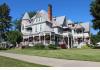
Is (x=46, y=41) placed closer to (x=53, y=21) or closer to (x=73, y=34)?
(x=53, y=21)

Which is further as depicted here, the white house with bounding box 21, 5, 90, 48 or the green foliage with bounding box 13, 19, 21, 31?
the green foliage with bounding box 13, 19, 21, 31

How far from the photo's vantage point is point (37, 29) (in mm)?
55312

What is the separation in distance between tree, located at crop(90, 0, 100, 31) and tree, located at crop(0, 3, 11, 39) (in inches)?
1123

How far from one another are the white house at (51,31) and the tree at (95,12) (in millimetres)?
8935

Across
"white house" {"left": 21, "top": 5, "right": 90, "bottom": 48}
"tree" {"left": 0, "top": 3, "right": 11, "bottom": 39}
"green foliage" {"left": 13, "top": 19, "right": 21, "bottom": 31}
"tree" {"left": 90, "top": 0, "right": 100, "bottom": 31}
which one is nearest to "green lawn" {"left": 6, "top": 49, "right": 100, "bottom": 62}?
"tree" {"left": 90, "top": 0, "right": 100, "bottom": 31}

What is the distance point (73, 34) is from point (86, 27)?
5440mm

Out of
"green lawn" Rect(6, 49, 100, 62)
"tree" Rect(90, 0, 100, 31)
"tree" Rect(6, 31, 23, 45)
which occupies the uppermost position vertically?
"tree" Rect(90, 0, 100, 31)

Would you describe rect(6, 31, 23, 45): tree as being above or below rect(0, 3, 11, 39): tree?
below

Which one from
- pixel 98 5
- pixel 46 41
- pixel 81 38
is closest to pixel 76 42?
pixel 81 38

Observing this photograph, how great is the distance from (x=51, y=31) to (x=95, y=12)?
427 inches

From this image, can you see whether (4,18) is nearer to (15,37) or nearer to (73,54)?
(15,37)

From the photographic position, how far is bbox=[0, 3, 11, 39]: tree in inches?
2601

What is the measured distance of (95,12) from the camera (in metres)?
43.6

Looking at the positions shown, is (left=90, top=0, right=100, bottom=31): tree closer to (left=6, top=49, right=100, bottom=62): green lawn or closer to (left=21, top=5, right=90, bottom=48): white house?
(left=21, top=5, right=90, bottom=48): white house
